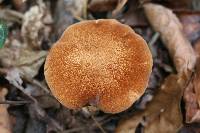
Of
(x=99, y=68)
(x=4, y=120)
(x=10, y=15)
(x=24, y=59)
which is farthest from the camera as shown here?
(x=10, y=15)

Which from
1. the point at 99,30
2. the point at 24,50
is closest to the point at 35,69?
the point at 24,50

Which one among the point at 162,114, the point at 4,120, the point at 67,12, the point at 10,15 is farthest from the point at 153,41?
the point at 4,120

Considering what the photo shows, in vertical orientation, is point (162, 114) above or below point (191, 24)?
below

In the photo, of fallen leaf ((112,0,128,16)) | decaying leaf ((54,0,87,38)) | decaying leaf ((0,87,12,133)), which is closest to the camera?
decaying leaf ((0,87,12,133))

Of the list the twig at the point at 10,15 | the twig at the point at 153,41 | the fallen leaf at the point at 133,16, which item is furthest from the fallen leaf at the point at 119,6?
the twig at the point at 10,15

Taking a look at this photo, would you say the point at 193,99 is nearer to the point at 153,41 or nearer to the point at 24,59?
the point at 153,41

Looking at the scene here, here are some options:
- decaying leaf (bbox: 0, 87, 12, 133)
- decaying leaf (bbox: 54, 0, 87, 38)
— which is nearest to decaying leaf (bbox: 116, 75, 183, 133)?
decaying leaf (bbox: 0, 87, 12, 133)

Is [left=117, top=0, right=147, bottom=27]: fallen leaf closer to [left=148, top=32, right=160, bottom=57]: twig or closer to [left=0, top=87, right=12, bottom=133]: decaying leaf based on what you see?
[left=148, top=32, right=160, bottom=57]: twig
